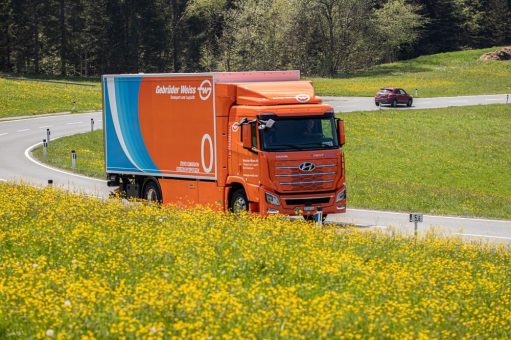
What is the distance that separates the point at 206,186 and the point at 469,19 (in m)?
111

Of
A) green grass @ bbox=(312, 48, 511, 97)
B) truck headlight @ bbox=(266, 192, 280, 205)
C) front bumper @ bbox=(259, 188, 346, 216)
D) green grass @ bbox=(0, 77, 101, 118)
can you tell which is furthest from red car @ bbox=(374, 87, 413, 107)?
truck headlight @ bbox=(266, 192, 280, 205)

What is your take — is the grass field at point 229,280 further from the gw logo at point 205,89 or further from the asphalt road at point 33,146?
the asphalt road at point 33,146

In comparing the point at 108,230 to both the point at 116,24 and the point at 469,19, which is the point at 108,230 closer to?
the point at 116,24

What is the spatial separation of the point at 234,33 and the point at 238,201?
9504cm

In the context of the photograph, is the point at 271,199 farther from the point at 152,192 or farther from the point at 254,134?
the point at 152,192

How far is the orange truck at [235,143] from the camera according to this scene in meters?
21.5

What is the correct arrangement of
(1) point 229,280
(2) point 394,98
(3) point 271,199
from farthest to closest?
(2) point 394,98 < (3) point 271,199 < (1) point 229,280

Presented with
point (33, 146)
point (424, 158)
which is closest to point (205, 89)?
point (33, 146)

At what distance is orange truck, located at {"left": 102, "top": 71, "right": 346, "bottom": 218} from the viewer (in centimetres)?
2145

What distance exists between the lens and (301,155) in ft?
70.4

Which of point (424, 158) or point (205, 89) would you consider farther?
point (424, 158)

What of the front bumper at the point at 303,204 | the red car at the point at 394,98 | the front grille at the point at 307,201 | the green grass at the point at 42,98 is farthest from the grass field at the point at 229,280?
the red car at the point at 394,98

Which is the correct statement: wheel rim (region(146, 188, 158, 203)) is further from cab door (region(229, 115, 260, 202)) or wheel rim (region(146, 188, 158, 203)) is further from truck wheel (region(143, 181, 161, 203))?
cab door (region(229, 115, 260, 202))

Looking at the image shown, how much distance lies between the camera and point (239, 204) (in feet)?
73.5
